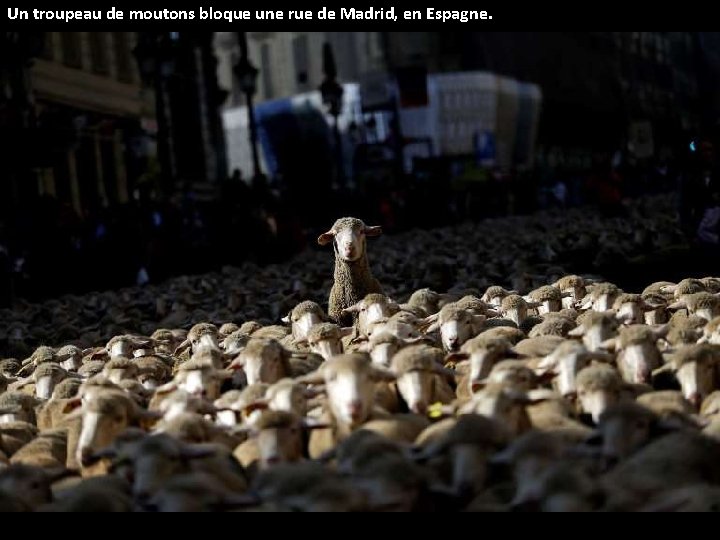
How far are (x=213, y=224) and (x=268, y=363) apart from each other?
20.4 meters

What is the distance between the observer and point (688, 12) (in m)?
18.7

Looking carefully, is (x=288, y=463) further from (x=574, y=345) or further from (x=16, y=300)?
(x=16, y=300)

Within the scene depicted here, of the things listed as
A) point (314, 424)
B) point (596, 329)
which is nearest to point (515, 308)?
point (596, 329)

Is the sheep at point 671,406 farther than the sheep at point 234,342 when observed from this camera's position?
No

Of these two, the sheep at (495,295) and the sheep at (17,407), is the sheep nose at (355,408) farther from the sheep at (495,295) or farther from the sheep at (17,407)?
the sheep at (495,295)

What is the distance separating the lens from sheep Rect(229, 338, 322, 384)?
8547mm

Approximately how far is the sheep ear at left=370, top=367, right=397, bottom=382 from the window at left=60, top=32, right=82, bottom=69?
1328 inches

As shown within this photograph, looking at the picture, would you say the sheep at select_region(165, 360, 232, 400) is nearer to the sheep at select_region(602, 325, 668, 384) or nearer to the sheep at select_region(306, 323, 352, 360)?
the sheep at select_region(306, 323, 352, 360)

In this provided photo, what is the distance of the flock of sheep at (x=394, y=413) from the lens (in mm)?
6074

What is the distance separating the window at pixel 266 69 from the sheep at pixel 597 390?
73327 millimetres

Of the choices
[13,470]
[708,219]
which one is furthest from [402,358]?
[708,219]

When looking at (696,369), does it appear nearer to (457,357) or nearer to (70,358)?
(457,357)

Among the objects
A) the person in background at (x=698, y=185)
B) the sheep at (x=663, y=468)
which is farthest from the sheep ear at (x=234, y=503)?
the person in background at (x=698, y=185)

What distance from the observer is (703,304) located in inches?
402
